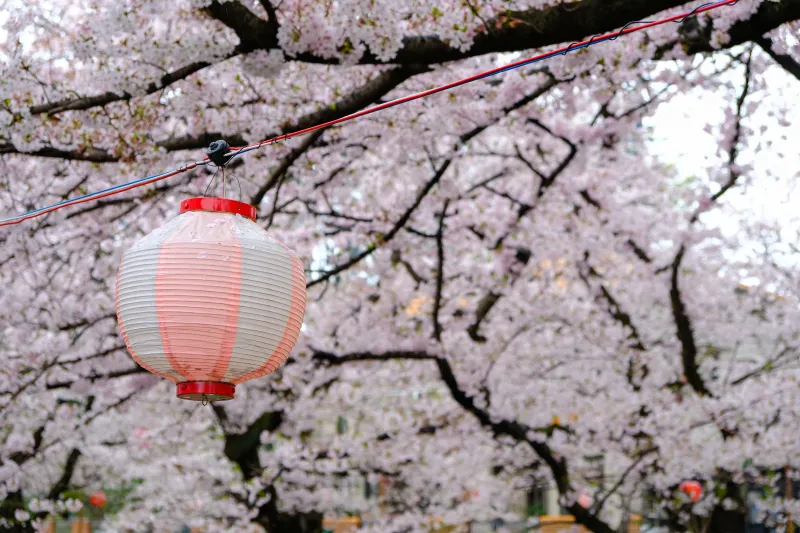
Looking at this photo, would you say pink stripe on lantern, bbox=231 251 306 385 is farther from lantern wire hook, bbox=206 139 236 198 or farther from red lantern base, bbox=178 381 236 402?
lantern wire hook, bbox=206 139 236 198

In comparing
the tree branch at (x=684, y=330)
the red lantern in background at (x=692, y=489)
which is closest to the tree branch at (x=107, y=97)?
the tree branch at (x=684, y=330)

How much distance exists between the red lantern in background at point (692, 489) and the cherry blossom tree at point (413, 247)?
0.24 metres

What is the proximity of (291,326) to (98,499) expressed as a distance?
1894cm

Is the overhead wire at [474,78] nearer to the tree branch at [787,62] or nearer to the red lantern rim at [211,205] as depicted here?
the red lantern rim at [211,205]

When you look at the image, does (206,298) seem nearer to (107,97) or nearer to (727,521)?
(107,97)

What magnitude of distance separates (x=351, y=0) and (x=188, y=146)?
1.64 metres

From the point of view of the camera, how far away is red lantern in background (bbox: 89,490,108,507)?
21281 mm

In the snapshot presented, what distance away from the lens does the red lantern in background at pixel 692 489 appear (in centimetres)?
1271

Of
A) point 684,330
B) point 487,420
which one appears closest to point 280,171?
point 487,420

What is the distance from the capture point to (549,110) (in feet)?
29.5

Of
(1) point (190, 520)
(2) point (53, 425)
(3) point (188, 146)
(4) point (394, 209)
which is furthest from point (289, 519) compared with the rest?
(3) point (188, 146)

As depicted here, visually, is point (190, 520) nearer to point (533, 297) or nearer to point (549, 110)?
point (533, 297)

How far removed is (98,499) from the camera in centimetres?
2125

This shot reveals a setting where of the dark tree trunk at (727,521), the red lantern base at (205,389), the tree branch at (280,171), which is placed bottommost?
the dark tree trunk at (727,521)
